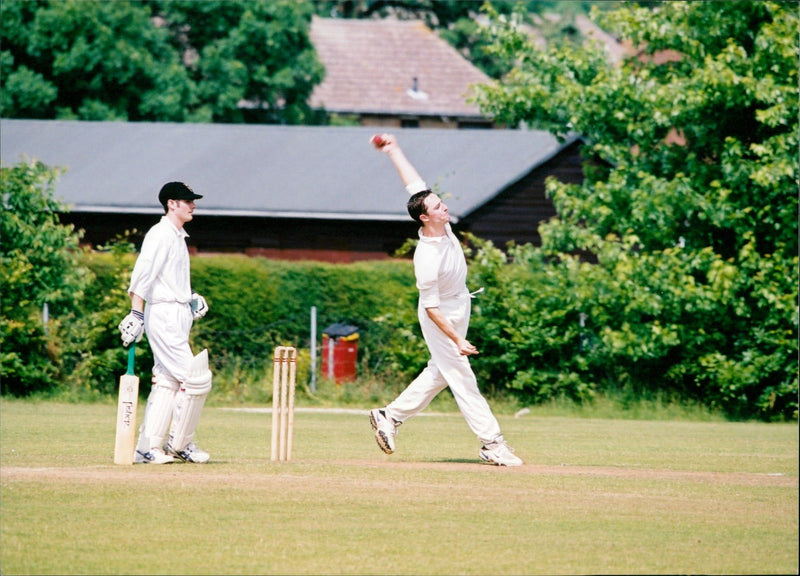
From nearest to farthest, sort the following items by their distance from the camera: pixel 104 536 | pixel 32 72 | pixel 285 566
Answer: pixel 285 566
pixel 104 536
pixel 32 72

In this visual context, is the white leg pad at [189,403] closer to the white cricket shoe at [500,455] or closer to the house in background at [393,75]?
the white cricket shoe at [500,455]

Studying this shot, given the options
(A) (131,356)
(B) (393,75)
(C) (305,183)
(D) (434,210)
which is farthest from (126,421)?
(B) (393,75)

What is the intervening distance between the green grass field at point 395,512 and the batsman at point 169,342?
13.6 inches

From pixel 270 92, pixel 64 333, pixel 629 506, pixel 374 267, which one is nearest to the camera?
pixel 629 506

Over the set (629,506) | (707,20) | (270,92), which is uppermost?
(707,20)

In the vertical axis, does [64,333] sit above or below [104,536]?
below

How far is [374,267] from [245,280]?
7.28 ft

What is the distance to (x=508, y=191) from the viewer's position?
1313 inches

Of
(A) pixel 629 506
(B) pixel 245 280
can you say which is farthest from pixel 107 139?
(A) pixel 629 506

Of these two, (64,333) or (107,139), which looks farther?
(107,139)

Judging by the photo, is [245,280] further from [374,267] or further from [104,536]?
[104,536]

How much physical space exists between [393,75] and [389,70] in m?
0.34

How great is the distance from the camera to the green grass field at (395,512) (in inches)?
291

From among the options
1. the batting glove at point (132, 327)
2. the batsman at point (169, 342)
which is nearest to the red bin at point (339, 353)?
the batsman at point (169, 342)
